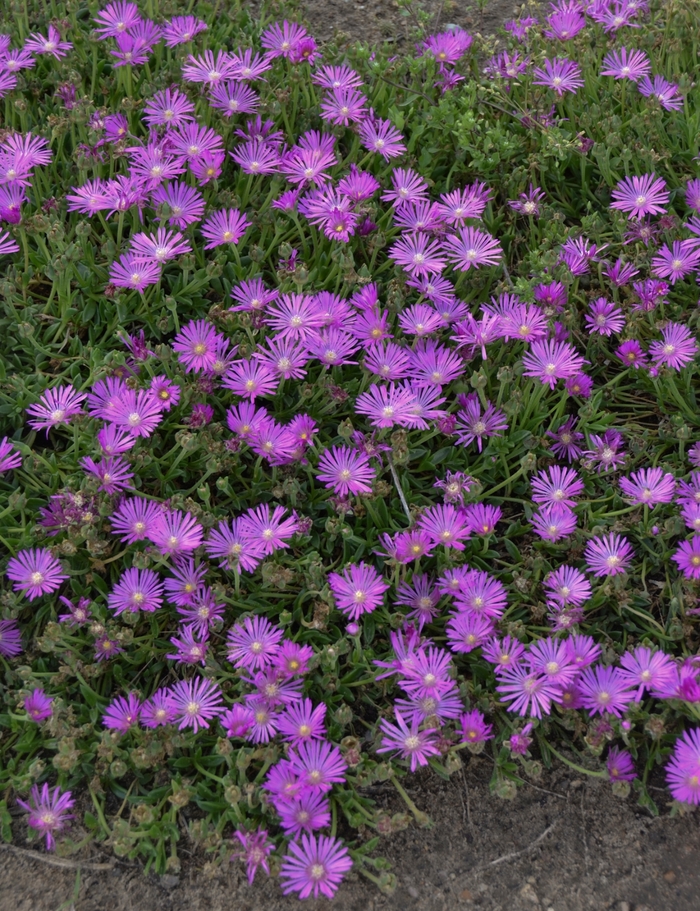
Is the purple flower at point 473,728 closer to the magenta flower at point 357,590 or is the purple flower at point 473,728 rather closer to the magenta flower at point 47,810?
the magenta flower at point 357,590

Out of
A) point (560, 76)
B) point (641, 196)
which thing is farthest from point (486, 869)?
point (560, 76)

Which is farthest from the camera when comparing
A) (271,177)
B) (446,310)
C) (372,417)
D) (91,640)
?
(271,177)

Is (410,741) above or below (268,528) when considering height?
below

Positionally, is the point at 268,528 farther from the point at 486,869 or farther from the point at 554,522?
the point at 486,869

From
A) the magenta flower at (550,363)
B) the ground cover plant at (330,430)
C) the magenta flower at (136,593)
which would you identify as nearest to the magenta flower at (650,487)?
the ground cover plant at (330,430)

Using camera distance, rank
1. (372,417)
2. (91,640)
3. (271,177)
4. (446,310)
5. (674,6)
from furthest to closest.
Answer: (674,6) < (271,177) < (446,310) < (372,417) < (91,640)

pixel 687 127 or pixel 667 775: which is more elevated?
pixel 687 127

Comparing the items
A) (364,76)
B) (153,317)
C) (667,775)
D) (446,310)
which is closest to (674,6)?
(364,76)

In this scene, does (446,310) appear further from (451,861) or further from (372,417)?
(451,861)
